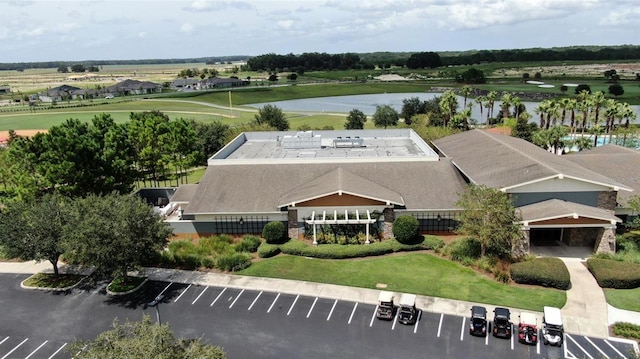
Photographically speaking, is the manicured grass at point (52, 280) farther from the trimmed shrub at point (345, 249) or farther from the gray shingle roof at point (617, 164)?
the gray shingle roof at point (617, 164)

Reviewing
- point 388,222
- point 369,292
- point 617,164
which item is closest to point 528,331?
point 369,292

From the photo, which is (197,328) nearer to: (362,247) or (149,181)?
(362,247)

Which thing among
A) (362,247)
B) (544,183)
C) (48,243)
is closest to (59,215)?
(48,243)

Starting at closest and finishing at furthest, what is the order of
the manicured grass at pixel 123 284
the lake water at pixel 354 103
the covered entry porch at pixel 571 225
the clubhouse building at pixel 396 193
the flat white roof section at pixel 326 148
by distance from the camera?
the manicured grass at pixel 123 284, the covered entry porch at pixel 571 225, the clubhouse building at pixel 396 193, the flat white roof section at pixel 326 148, the lake water at pixel 354 103

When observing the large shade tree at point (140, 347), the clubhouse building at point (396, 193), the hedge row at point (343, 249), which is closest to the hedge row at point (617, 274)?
the clubhouse building at point (396, 193)

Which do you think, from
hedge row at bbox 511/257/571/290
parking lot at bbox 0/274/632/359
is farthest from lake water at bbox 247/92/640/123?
parking lot at bbox 0/274/632/359

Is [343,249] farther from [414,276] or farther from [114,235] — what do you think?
[114,235]
